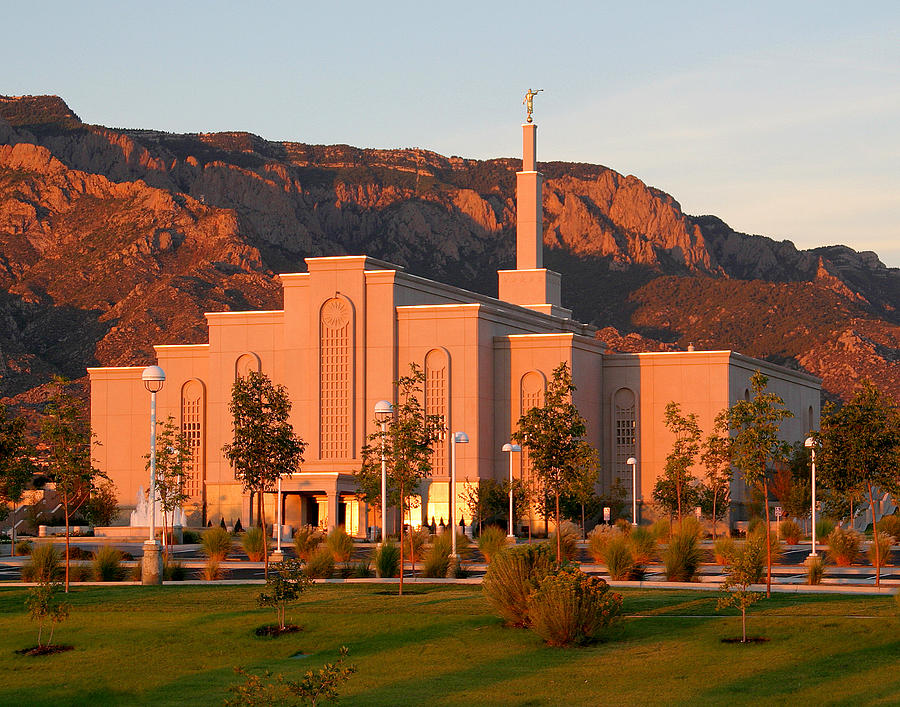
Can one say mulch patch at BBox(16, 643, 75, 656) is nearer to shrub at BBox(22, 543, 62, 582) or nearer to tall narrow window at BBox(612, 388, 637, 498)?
shrub at BBox(22, 543, 62, 582)

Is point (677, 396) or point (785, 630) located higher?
point (677, 396)

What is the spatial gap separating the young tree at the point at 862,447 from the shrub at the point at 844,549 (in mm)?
7798

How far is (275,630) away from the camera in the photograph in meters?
27.3

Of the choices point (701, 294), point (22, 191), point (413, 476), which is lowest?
point (413, 476)

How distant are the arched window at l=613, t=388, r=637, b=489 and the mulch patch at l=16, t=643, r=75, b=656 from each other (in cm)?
6229

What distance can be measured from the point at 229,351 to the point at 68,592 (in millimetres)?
52778

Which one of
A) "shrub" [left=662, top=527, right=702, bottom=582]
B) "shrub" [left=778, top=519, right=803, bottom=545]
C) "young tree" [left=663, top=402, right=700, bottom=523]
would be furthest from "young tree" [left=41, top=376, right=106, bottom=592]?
"young tree" [left=663, top=402, right=700, bottom=523]

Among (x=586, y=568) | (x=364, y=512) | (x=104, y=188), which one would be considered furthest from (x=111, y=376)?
(x=104, y=188)

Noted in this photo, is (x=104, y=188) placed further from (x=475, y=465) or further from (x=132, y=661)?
(x=132, y=661)

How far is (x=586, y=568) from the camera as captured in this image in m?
40.6

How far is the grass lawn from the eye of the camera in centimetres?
2252

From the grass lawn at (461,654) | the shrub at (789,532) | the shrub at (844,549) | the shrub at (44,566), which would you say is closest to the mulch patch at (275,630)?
the grass lawn at (461,654)

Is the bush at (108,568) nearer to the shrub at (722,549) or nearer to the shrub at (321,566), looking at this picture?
the shrub at (321,566)

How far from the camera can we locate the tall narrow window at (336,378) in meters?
81.8
